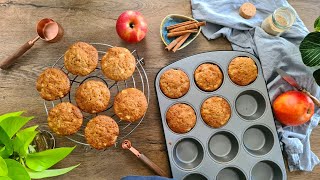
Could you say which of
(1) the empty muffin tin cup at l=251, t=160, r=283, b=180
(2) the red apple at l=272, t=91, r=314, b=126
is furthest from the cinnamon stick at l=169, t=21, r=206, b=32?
(1) the empty muffin tin cup at l=251, t=160, r=283, b=180

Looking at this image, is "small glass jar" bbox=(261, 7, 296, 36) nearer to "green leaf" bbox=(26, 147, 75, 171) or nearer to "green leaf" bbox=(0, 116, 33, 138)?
"green leaf" bbox=(26, 147, 75, 171)

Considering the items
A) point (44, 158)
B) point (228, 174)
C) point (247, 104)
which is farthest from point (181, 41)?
point (44, 158)

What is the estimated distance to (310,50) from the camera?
1.53 m

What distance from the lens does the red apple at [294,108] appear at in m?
1.57

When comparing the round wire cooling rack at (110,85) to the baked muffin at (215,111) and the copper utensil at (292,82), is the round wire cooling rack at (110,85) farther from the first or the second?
the copper utensil at (292,82)

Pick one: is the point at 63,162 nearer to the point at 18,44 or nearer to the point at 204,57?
the point at 18,44

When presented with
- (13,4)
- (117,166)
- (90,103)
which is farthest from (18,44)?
(117,166)

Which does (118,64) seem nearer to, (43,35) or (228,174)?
(43,35)

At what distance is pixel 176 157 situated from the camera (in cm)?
167

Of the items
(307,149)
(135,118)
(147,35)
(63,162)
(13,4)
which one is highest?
(13,4)

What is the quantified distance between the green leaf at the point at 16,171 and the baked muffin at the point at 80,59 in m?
0.47

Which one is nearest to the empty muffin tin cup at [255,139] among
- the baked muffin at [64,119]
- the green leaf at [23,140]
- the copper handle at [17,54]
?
the baked muffin at [64,119]

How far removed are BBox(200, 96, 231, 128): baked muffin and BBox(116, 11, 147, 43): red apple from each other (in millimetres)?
432

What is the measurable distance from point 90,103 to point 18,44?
1.61 feet
